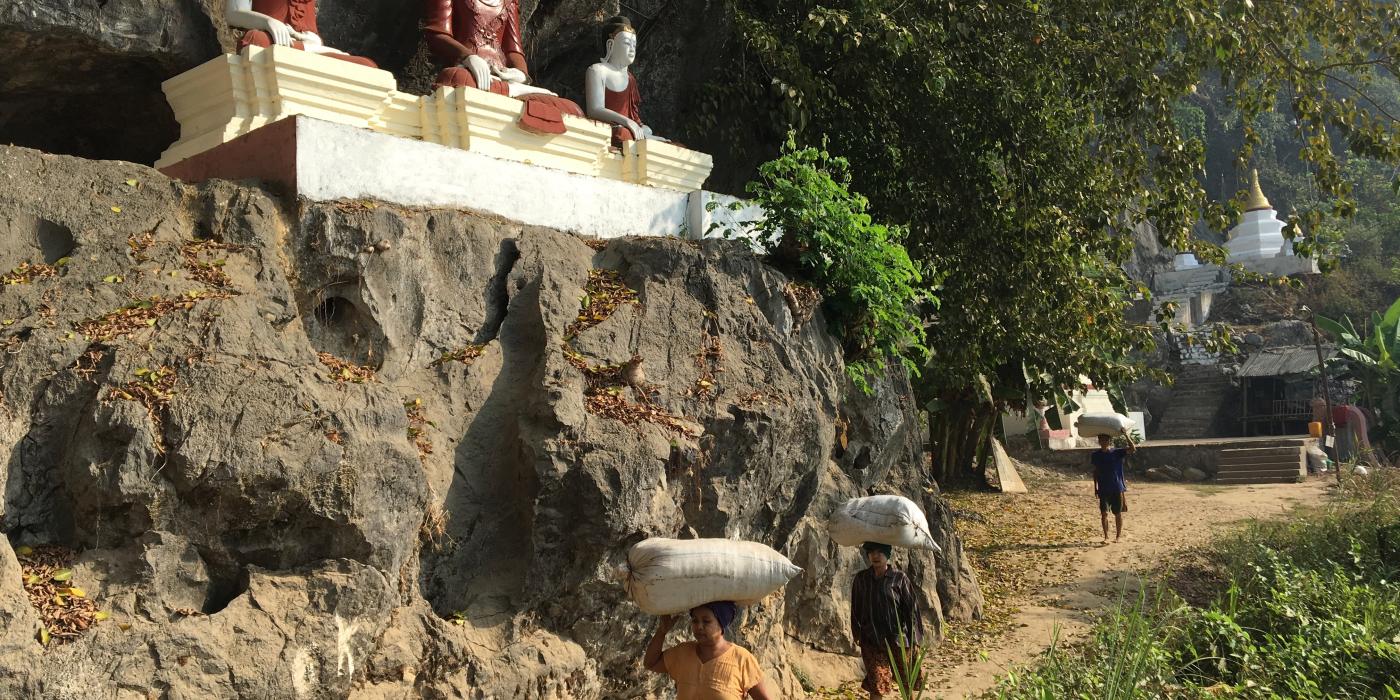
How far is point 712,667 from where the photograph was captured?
4.69 m

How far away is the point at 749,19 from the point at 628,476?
215 inches

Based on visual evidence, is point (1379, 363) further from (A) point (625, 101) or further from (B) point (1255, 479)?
(A) point (625, 101)

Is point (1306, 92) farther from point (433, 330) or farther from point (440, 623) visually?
point (440, 623)

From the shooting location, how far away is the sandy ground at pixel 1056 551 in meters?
8.66

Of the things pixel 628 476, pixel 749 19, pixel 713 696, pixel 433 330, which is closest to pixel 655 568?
pixel 713 696

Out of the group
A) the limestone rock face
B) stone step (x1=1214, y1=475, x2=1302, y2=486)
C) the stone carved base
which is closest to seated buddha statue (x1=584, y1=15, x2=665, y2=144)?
the stone carved base

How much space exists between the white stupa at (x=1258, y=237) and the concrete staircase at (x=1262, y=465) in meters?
19.6

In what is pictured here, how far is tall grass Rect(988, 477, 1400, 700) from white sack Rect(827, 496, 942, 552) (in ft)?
2.88

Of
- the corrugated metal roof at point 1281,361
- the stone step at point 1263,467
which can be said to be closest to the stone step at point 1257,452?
the stone step at point 1263,467

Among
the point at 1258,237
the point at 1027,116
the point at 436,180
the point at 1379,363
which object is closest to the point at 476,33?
the point at 436,180

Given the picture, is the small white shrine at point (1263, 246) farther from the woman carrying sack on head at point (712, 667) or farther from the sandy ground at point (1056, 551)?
the woman carrying sack on head at point (712, 667)

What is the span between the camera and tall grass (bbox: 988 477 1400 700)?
5.79 metres

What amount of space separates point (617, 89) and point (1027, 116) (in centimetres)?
355

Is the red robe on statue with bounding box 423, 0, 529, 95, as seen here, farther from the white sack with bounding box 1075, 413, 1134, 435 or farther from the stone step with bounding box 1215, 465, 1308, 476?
the stone step with bounding box 1215, 465, 1308, 476
